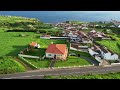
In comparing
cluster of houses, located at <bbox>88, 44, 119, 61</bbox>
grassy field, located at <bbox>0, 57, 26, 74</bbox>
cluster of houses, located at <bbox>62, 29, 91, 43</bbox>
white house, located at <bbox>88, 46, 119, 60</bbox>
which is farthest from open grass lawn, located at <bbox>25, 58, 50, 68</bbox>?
cluster of houses, located at <bbox>62, 29, 91, 43</bbox>

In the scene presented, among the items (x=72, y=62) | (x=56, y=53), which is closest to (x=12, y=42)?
(x=56, y=53)

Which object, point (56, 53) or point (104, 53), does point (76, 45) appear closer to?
point (104, 53)

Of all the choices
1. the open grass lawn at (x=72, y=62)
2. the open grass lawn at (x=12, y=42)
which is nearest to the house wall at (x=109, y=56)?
the open grass lawn at (x=72, y=62)

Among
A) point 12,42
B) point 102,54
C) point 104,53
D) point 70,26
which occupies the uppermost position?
point 70,26

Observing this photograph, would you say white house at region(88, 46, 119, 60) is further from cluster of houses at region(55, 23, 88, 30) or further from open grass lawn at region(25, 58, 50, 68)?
cluster of houses at region(55, 23, 88, 30)

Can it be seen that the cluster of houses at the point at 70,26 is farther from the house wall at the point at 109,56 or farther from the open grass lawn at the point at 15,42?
the house wall at the point at 109,56
